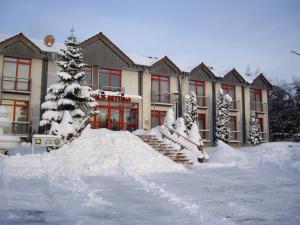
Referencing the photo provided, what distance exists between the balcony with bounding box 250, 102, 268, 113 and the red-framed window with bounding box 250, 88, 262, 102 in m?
0.52

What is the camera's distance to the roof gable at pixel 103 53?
24531 mm

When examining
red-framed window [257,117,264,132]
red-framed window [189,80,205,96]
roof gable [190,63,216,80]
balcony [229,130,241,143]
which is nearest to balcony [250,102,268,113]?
red-framed window [257,117,264,132]

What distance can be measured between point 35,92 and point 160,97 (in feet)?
33.5

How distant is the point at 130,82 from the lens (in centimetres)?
2600

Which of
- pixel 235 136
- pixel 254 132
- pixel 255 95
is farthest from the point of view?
pixel 255 95

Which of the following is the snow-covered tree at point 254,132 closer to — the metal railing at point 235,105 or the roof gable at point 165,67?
the metal railing at point 235,105

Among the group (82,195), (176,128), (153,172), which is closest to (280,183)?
(153,172)

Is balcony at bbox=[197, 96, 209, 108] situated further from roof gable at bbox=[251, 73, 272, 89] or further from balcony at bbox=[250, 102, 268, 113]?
roof gable at bbox=[251, 73, 272, 89]

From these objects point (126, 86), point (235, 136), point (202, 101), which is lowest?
point (235, 136)

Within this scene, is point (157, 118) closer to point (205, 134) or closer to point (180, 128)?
point (205, 134)

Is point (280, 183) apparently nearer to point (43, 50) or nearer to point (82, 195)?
point (82, 195)

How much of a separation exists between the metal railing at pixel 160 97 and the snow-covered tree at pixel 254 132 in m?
8.66

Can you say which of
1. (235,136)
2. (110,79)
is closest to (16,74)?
(110,79)

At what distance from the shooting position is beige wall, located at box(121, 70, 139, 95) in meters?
25.8
